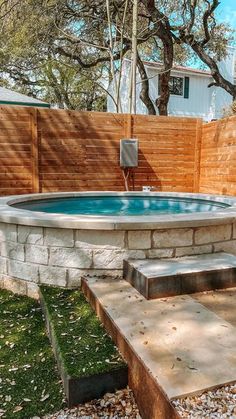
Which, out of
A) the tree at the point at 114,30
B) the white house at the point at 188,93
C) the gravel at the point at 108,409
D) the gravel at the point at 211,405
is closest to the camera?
the gravel at the point at 211,405

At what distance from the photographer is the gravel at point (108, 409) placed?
5.29 ft

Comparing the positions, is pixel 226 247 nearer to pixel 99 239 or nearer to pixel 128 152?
pixel 99 239

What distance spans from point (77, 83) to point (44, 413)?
20.7m

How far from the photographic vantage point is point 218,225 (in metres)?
2.97

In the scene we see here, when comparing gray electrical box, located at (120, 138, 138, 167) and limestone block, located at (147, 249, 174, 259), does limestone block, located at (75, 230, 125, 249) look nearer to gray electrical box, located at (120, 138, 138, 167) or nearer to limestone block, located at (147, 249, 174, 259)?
limestone block, located at (147, 249, 174, 259)

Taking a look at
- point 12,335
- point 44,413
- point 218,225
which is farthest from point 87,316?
point 218,225

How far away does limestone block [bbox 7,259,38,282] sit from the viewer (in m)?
2.94

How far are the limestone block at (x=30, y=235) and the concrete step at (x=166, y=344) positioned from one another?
783 millimetres

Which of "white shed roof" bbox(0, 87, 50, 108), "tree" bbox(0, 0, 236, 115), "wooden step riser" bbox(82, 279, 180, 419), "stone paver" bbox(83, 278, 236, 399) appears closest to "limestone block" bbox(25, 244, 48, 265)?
"stone paver" bbox(83, 278, 236, 399)

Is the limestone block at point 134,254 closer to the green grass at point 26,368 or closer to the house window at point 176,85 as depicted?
the green grass at point 26,368

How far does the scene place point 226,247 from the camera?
3.09 meters

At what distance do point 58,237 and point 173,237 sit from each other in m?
1.01

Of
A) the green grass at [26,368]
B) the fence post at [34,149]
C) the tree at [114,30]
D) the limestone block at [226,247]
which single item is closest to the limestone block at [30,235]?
the green grass at [26,368]

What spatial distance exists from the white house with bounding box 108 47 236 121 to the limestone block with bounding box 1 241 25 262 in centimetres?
1368
